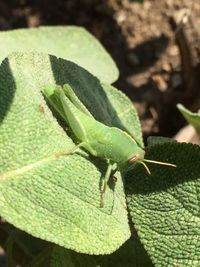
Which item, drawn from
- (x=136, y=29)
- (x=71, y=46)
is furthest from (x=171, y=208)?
(x=136, y=29)

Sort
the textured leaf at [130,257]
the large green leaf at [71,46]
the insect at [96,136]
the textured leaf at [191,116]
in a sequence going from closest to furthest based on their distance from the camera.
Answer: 1. the textured leaf at [191,116]
2. the insect at [96,136]
3. the textured leaf at [130,257]
4. the large green leaf at [71,46]

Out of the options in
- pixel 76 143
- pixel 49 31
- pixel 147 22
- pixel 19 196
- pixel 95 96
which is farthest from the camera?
pixel 147 22

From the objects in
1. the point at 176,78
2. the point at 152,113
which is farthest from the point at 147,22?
the point at 152,113

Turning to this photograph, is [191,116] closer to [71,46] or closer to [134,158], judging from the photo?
[134,158]

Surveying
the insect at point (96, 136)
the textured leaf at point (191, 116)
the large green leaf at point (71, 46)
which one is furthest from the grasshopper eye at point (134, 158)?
the large green leaf at point (71, 46)

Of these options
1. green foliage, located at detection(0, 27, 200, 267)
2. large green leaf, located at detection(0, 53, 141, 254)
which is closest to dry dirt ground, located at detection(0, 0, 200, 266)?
green foliage, located at detection(0, 27, 200, 267)

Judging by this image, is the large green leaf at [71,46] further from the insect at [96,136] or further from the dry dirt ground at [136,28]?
the dry dirt ground at [136,28]

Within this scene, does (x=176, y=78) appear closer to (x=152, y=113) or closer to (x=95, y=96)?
(x=152, y=113)
